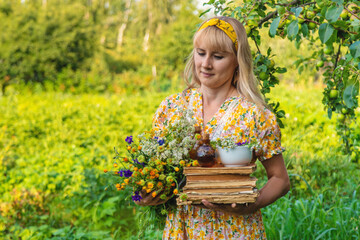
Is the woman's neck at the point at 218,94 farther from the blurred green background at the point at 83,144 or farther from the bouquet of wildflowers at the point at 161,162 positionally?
the blurred green background at the point at 83,144

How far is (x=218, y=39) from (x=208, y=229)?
78 centimetres

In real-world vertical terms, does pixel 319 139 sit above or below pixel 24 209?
above

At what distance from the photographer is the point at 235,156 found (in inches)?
57.6

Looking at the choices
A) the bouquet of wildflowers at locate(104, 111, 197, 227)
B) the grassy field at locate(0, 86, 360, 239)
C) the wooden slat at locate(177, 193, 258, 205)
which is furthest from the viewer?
the grassy field at locate(0, 86, 360, 239)

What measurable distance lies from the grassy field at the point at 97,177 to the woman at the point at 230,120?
0.84 meters

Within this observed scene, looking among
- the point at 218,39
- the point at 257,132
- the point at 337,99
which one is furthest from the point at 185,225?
the point at 337,99

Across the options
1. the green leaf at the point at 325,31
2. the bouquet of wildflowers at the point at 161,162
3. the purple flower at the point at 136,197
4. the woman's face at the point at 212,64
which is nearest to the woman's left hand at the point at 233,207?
the bouquet of wildflowers at the point at 161,162

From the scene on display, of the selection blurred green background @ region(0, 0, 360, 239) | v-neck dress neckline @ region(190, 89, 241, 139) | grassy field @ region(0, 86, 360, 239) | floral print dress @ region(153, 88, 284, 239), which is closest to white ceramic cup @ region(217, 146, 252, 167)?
floral print dress @ region(153, 88, 284, 239)

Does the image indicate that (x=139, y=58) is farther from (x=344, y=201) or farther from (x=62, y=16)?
(x=344, y=201)

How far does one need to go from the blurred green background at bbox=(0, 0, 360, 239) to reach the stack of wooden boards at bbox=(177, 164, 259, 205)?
671mm

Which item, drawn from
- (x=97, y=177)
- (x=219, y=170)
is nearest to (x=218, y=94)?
(x=219, y=170)

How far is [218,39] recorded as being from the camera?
1.63 m

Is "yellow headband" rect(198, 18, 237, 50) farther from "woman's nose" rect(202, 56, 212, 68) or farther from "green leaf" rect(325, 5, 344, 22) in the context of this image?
"green leaf" rect(325, 5, 344, 22)

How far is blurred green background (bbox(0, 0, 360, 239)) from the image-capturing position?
3.37 meters
